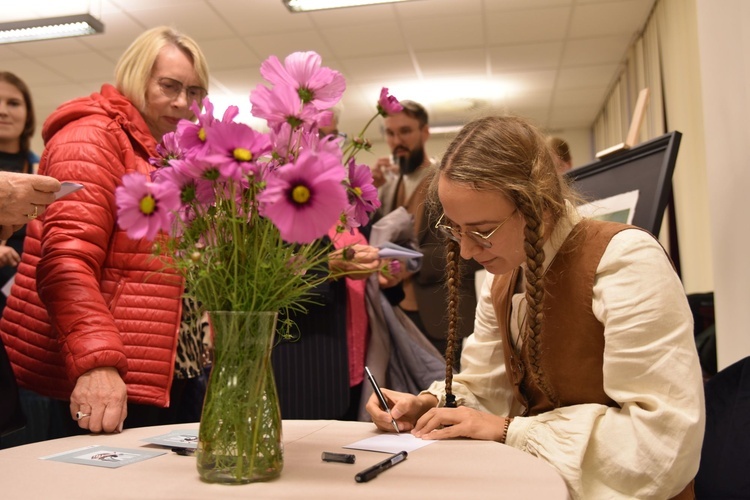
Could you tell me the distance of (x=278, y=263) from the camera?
872mm

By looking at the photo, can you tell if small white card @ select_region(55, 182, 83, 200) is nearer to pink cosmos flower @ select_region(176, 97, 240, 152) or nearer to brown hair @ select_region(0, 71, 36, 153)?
pink cosmos flower @ select_region(176, 97, 240, 152)

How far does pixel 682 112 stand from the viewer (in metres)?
4.13

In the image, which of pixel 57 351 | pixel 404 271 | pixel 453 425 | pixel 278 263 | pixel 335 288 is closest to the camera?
pixel 278 263

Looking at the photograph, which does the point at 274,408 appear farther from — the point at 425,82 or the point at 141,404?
the point at 425,82

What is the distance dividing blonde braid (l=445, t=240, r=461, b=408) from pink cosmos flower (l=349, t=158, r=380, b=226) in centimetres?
42

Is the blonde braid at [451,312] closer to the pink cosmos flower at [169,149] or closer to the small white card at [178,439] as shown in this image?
the small white card at [178,439]

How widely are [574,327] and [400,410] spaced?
340 mm

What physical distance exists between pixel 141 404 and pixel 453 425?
69 cm

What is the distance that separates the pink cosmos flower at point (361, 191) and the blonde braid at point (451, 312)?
42 cm

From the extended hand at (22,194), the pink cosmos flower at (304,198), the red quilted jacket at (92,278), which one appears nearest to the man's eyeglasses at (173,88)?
the red quilted jacket at (92,278)

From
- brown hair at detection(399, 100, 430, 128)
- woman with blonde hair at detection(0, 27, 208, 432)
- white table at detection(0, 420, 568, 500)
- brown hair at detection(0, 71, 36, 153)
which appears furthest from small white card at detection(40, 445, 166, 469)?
brown hair at detection(399, 100, 430, 128)

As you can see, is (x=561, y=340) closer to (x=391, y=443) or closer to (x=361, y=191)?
(x=391, y=443)

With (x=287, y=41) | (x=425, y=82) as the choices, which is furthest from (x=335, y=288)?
(x=425, y=82)

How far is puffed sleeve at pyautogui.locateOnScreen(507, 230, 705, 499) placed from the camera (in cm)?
101
